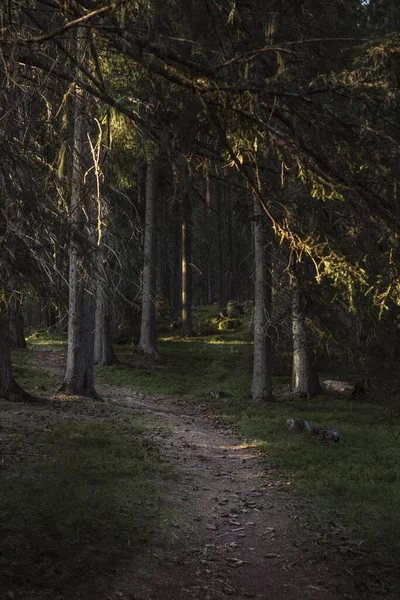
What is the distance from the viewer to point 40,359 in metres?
22.6

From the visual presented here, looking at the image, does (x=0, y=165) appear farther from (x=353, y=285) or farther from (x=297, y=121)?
(x=353, y=285)

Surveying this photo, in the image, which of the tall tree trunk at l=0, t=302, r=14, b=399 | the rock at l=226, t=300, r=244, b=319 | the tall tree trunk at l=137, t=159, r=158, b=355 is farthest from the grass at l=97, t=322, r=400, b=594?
the rock at l=226, t=300, r=244, b=319

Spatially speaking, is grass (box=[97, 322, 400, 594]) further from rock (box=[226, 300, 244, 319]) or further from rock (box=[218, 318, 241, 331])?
rock (box=[226, 300, 244, 319])

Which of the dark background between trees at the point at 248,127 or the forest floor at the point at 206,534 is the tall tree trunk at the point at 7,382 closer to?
the forest floor at the point at 206,534

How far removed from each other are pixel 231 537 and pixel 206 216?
422cm

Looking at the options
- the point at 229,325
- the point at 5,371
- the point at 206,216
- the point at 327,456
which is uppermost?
the point at 206,216

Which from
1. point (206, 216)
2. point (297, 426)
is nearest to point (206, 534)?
point (206, 216)

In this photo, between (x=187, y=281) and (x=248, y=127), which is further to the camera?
(x=187, y=281)

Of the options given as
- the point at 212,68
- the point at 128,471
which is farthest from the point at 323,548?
the point at 212,68

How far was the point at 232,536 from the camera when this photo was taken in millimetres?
7402

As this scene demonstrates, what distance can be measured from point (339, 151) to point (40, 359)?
19504 millimetres

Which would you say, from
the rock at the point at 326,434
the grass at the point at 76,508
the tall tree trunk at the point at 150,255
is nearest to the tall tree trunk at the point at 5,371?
the grass at the point at 76,508

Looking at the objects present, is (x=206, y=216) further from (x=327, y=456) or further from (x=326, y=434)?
(x=326, y=434)

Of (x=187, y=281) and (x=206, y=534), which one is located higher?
(x=187, y=281)
